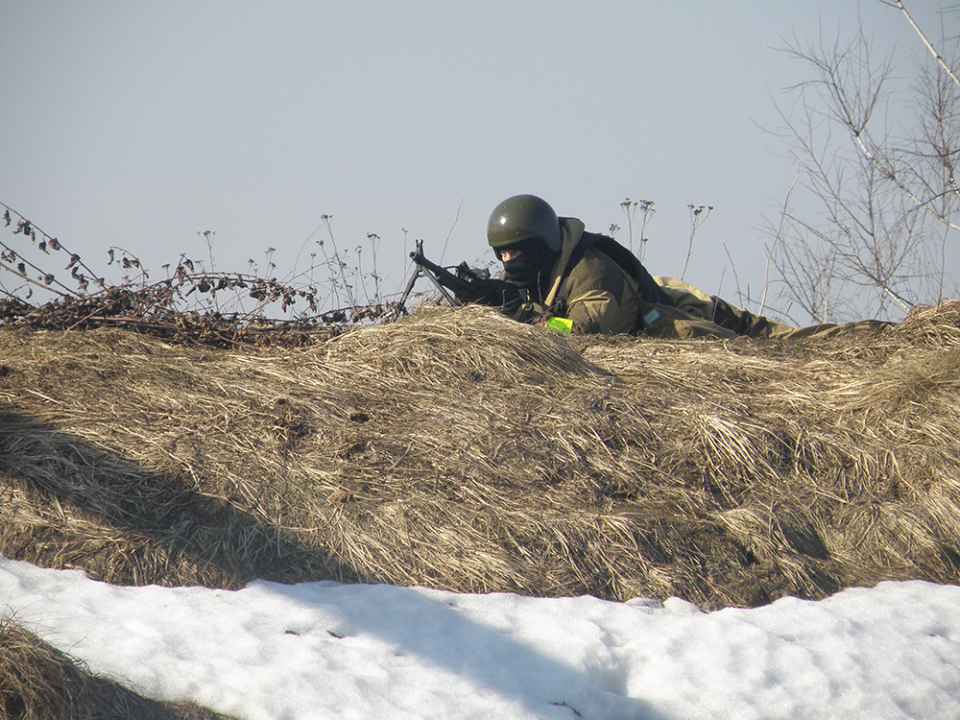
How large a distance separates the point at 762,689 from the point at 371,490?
1960mm

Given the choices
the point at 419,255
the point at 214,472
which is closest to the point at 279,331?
the point at 419,255

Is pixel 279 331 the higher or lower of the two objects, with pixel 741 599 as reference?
higher

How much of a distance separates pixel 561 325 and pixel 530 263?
663mm

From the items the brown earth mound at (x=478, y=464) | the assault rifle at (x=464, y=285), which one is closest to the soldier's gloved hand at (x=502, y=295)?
the assault rifle at (x=464, y=285)

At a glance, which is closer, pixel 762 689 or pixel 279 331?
pixel 762 689

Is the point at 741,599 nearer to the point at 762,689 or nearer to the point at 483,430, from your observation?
the point at 762,689

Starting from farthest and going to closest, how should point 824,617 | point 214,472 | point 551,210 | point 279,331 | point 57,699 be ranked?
point 551,210 → point 279,331 → point 214,472 → point 824,617 → point 57,699

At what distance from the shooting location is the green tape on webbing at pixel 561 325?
6219mm

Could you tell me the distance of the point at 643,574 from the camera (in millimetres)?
3777

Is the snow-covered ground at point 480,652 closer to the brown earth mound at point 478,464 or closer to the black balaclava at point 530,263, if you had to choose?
the brown earth mound at point 478,464

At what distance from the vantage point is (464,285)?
6.30 meters

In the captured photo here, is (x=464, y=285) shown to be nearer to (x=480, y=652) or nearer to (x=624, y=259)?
(x=624, y=259)

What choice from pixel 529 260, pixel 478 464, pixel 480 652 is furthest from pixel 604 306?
pixel 480 652

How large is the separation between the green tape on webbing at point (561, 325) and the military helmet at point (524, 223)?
2.10ft
